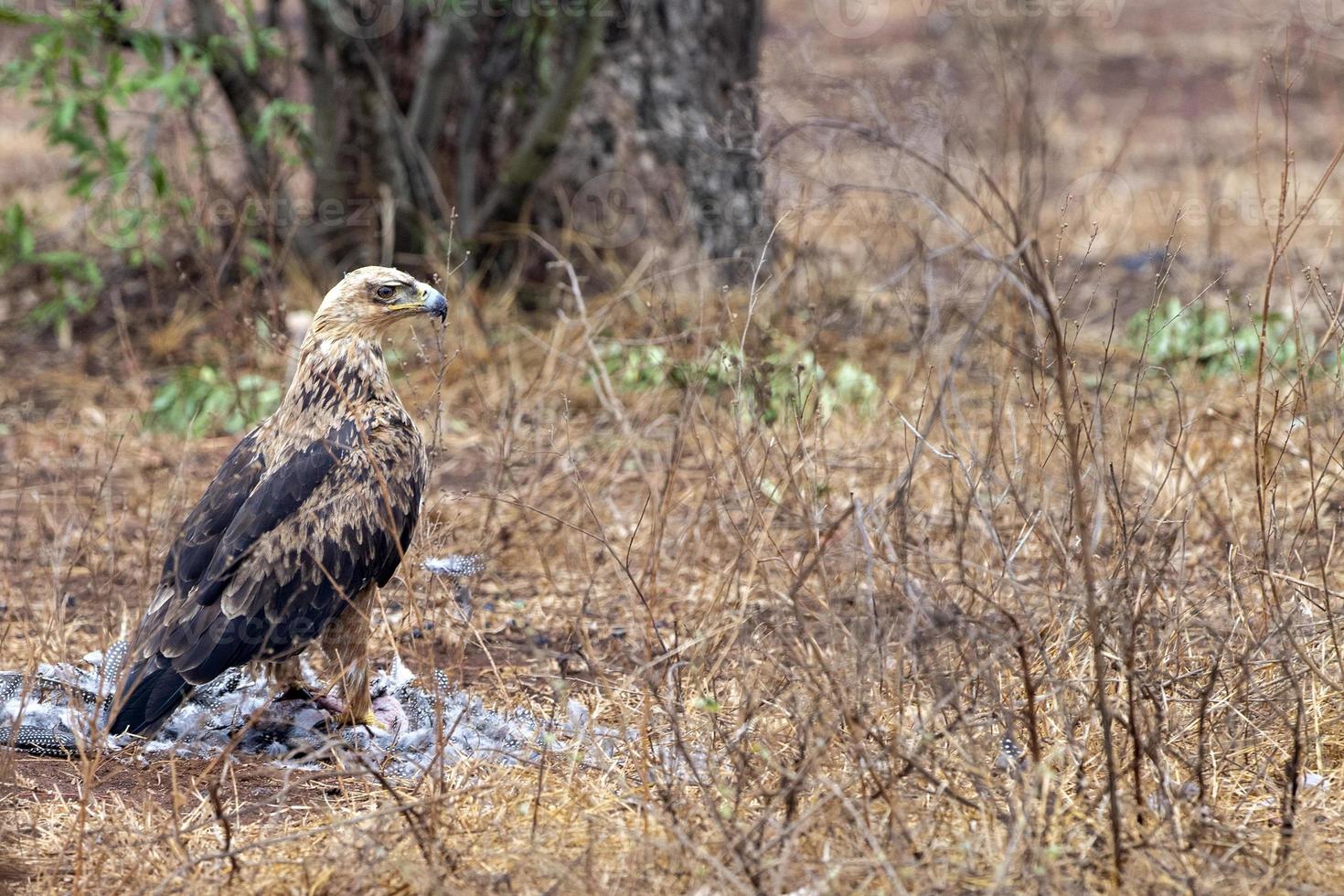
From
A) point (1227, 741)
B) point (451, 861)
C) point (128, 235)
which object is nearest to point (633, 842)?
point (451, 861)

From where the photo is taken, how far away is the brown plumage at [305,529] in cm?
385

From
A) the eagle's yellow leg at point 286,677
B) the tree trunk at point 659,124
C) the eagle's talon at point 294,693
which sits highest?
the tree trunk at point 659,124

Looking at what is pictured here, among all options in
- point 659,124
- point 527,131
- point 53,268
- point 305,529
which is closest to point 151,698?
point 305,529

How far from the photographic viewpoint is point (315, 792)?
3684 millimetres

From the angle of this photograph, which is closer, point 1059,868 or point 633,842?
point 1059,868

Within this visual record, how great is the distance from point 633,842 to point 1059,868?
0.83 m

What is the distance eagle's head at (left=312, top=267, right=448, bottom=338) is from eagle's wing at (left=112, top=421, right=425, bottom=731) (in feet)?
1.13

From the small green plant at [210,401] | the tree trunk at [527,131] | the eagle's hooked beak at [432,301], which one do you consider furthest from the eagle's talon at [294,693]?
the tree trunk at [527,131]

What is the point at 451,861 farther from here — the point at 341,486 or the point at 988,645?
the point at 341,486

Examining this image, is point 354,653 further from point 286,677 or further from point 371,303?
point 371,303

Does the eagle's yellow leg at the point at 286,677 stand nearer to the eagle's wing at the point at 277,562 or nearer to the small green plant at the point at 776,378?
the eagle's wing at the point at 277,562

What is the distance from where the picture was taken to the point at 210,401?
6730mm

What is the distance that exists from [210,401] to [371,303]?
8.85ft

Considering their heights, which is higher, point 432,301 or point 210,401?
point 432,301
